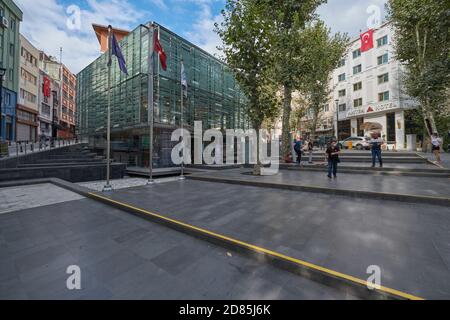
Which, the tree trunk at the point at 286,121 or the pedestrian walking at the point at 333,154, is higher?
the tree trunk at the point at 286,121

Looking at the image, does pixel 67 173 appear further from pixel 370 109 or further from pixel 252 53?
pixel 370 109

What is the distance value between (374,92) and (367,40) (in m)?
8.90

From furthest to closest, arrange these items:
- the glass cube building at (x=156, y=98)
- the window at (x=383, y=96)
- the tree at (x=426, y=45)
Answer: the window at (x=383, y=96), the glass cube building at (x=156, y=98), the tree at (x=426, y=45)

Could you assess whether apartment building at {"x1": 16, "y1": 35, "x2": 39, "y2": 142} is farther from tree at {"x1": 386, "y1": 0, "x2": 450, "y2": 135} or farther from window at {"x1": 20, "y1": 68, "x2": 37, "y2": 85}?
tree at {"x1": 386, "y1": 0, "x2": 450, "y2": 135}

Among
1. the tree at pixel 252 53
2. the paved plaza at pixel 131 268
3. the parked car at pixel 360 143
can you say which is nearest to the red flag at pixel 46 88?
the tree at pixel 252 53

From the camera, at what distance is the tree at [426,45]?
1195 centimetres

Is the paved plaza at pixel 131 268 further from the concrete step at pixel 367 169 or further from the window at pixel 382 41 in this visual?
the window at pixel 382 41

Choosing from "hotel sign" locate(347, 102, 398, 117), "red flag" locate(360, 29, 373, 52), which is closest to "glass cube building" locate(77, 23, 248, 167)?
"hotel sign" locate(347, 102, 398, 117)

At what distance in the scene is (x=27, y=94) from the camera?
32062 millimetres

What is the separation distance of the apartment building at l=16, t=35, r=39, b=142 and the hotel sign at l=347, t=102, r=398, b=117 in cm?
5178

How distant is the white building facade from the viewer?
27.4m

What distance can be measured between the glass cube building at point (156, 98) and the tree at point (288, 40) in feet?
13.8

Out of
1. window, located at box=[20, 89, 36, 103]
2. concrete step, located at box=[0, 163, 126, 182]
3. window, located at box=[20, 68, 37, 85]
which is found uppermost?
window, located at box=[20, 68, 37, 85]

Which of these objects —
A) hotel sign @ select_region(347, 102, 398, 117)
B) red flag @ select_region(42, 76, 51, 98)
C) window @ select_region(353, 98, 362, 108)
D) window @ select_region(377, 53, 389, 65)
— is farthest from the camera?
red flag @ select_region(42, 76, 51, 98)
